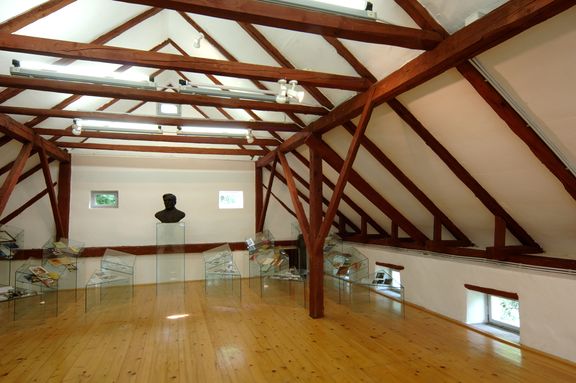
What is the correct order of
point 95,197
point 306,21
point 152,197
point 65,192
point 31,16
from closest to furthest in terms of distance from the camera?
point 306,21 < point 31,16 < point 65,192 < point 95,197 < point 152,197

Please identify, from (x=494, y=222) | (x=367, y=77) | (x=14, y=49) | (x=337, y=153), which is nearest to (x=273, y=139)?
(x=337, y=153)

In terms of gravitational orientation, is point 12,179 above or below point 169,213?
above

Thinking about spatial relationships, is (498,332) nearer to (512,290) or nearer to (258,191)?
(512,290)

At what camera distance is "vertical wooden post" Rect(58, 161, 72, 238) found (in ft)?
25.2

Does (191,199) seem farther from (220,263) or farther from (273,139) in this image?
(273,139)

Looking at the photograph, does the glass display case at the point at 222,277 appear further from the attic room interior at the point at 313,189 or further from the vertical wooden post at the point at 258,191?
the vertical wooden post at the point at 258,191

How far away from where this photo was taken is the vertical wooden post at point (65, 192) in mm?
7676

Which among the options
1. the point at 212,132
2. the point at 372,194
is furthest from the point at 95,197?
the point at 372,194

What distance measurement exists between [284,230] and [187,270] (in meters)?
2.64

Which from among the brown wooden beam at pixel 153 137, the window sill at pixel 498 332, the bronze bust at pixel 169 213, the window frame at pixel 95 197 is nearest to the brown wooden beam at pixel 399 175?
the window sill at pixel 498 332

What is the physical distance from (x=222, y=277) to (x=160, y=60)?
4985 mm

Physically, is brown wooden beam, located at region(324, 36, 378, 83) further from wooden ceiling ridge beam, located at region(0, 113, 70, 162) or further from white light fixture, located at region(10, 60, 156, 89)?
wooden ceiling ridge beam, located at region(0, 113, 70, 162)

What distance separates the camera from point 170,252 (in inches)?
317

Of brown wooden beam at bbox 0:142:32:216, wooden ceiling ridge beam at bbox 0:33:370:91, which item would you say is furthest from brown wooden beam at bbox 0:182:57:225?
wooden ceiling ridge beam at bbox 0:33:370:91
